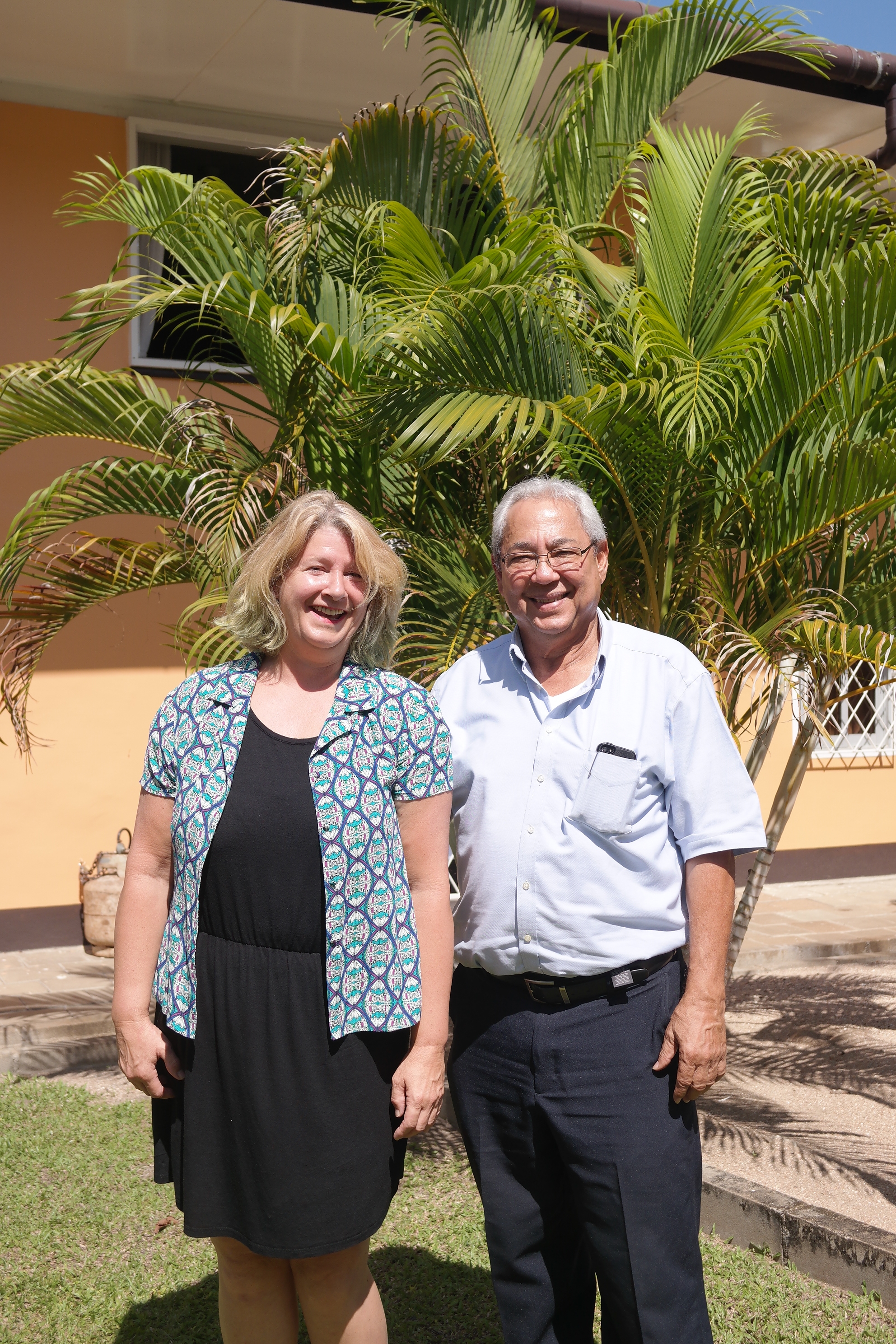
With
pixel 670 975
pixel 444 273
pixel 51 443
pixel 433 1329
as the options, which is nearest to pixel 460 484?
pixel 444 273

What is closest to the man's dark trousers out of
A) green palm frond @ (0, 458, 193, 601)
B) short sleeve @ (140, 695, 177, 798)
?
short sleeve @ (140, 695, 177, 798)

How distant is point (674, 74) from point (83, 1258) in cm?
424

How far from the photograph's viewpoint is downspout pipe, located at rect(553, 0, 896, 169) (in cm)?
579

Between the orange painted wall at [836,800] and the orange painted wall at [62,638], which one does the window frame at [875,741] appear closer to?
the orange painted wall at [836,800]

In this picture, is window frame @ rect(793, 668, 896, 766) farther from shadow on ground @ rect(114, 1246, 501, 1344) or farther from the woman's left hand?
the woman's left hand

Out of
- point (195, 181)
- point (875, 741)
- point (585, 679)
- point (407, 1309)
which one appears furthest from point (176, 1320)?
point (875, 741)

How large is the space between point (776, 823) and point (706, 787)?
98.9 inches

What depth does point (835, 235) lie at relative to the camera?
3.99 metres

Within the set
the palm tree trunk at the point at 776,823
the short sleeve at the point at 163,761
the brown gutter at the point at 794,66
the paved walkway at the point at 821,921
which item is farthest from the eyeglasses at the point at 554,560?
the paved walkway at the point at 821,921

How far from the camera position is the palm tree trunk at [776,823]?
4406 millimetres

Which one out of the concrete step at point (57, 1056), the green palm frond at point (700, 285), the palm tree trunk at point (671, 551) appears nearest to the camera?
the green palm frond at point (700, 285)

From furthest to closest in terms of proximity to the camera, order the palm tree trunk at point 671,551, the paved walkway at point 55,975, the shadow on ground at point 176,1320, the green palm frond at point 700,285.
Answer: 1. the paved walkway at point 55,975
2. the palm tree trunk at point 671,551
3. the green palm frond at point 700,285
4. the shadow on ground at point 176,1320

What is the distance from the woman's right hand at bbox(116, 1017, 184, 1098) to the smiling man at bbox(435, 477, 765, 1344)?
57 cm

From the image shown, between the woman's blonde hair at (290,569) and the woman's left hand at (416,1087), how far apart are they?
0.75 metres
